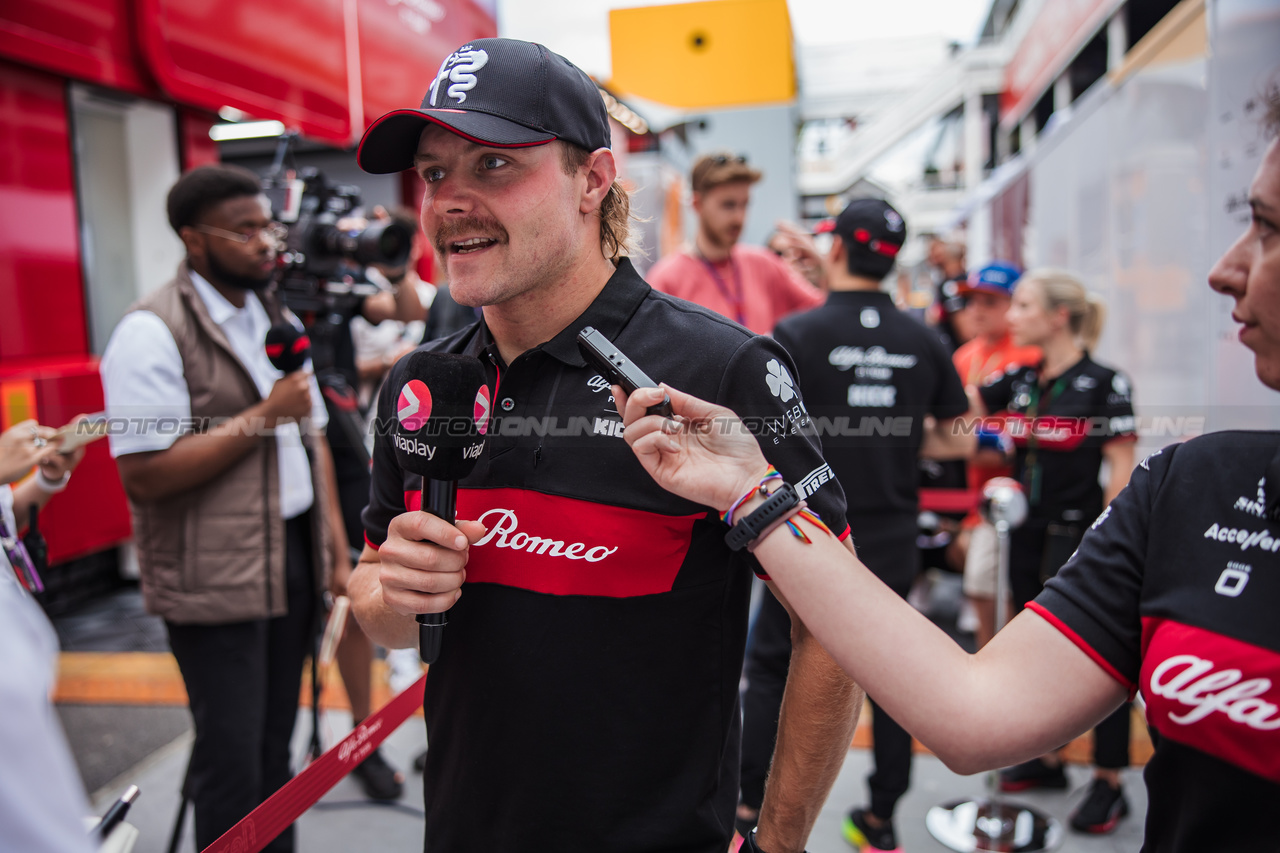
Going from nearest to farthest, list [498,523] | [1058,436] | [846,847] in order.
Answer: [498,523]
[846,847]
[1058,436]

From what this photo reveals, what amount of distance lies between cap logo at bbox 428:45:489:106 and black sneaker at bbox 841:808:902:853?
2630 millimetres

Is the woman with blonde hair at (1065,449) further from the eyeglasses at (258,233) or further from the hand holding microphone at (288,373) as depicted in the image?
the eyeglasses at (258,233)

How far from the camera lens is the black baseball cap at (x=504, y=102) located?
1157mm

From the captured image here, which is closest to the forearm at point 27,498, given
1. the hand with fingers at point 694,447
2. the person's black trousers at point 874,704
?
the hand with fingers at point 694,447

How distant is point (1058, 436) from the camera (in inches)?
126

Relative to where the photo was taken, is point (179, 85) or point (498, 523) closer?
point (498, 523)

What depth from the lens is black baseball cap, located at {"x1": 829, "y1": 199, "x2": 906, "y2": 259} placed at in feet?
9.59

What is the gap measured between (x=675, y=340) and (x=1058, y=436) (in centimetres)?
254

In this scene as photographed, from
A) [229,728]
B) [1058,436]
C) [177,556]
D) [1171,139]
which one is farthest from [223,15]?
[1171,139]

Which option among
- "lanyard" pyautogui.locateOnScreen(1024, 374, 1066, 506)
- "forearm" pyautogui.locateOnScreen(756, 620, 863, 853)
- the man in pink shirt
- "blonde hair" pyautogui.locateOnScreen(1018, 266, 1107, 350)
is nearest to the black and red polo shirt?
"lanyard" pyautogui.locateOnScreen(1024, 374, 1066, 506)

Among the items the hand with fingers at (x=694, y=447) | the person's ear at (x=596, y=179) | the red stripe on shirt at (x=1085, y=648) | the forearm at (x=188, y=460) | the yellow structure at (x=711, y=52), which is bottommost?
the red stripe on shirt at (x=1085, y=648)

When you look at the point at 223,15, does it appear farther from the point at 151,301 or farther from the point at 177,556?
the point at 177,556

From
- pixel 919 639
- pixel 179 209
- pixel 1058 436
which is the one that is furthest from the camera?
pixel 1058 436

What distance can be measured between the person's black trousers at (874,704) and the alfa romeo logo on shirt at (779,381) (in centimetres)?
153
